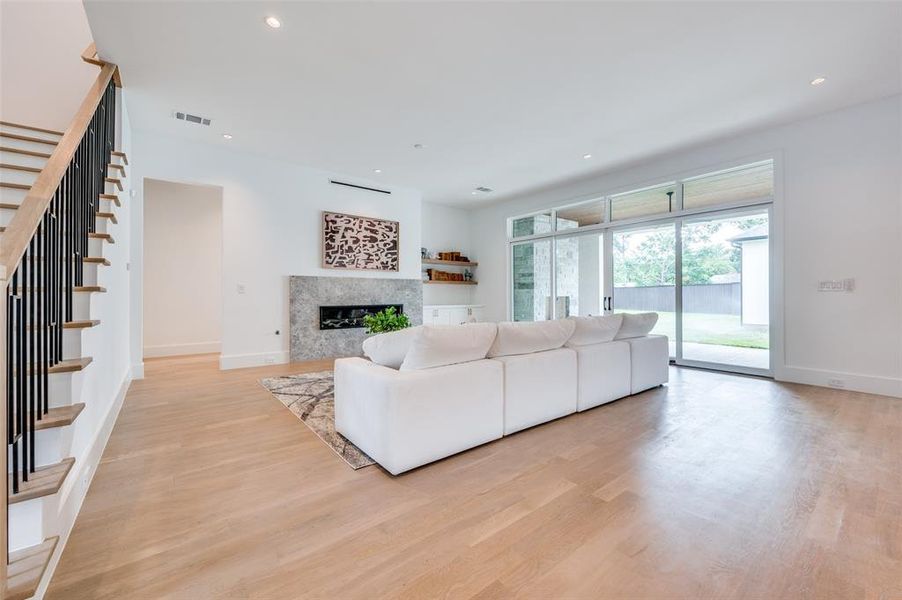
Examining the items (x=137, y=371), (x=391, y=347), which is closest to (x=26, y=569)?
(x=391, y=347)

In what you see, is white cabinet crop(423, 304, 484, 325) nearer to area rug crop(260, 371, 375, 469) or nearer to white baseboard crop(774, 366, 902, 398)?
area rug crop(260, 371, 375, 469)

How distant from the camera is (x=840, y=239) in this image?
4.03m

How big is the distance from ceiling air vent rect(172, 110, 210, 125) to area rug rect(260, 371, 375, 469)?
3097 mm

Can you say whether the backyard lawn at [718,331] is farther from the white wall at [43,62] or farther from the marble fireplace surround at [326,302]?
the white wall at [43,62]

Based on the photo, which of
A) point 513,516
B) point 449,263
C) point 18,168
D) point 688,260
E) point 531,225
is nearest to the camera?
point 513,516

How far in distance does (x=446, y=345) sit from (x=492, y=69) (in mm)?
2519

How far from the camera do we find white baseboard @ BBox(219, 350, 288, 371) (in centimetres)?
506

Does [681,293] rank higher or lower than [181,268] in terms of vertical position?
lower

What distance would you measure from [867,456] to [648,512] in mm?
1814

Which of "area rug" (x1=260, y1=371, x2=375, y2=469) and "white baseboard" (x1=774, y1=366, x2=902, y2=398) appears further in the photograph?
"white baseboard" (x1=774, y1=366, x2=902, y2=398)

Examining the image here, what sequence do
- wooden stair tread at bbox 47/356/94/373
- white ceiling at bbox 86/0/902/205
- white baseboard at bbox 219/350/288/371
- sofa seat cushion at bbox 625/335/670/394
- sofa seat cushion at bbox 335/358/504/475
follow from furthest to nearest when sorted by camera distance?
1. white baseboard at bbox 219/350/288/371
2. sofa seat cushion at bbox 625/335/670/394
3. white ceiling at bbox 86/0/902/205
4. sofa seat cushion at bbox 335/358/504/475
5. wooden stair tread at bbox 47/356/94/373

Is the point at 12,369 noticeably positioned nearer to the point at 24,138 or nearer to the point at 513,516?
the point at 513,516

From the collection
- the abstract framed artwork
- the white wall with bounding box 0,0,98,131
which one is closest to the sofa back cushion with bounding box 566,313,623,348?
the abstract framed artwork

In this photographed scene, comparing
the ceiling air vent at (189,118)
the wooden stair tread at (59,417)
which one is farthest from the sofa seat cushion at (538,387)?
the ceiling air vent at (189,118)
